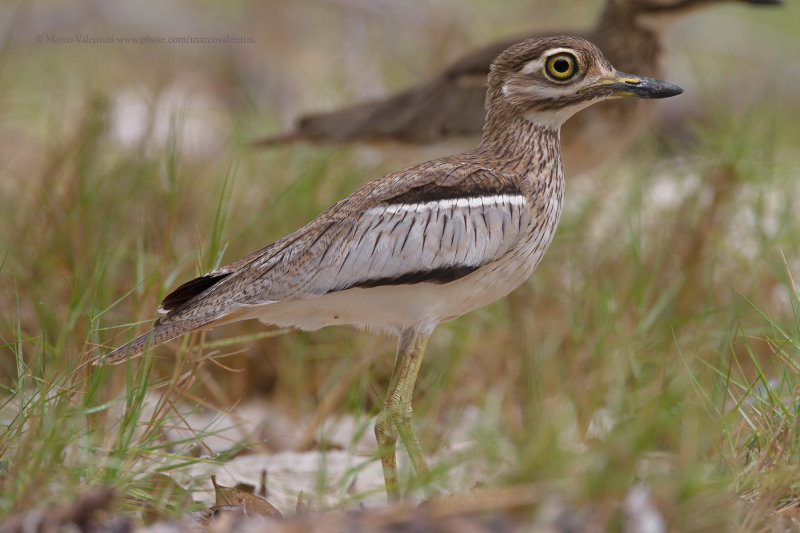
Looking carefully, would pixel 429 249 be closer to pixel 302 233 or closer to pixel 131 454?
pixel 302 233

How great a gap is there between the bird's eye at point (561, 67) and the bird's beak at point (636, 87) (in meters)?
0.07

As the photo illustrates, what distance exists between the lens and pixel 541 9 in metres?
6.91

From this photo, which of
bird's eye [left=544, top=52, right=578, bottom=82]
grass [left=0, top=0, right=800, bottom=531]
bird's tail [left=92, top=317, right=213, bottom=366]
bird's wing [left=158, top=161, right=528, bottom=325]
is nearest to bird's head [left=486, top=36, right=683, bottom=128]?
bird's eye [left=544, top=52, right=578, bottom=82]

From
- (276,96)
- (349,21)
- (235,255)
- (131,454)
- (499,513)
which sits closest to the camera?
(499,513)

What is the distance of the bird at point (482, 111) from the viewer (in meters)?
4.50

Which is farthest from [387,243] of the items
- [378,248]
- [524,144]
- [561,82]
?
[561,82]

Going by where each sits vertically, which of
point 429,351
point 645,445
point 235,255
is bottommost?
point 429,351

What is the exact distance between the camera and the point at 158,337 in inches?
102

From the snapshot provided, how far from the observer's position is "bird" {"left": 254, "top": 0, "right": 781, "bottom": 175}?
4.50 metres

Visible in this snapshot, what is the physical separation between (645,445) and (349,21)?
520 centimetres

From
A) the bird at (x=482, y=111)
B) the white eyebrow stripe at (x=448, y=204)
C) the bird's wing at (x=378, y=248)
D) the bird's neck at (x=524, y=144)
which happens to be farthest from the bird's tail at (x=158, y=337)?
the bird at (x=482, y=111)

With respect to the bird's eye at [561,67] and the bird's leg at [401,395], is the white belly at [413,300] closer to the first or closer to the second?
the bird's leg at [401,395]

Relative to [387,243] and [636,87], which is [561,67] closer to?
[636,87]

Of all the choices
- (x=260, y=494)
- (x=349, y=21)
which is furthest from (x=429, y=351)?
(x=349, y=21)
